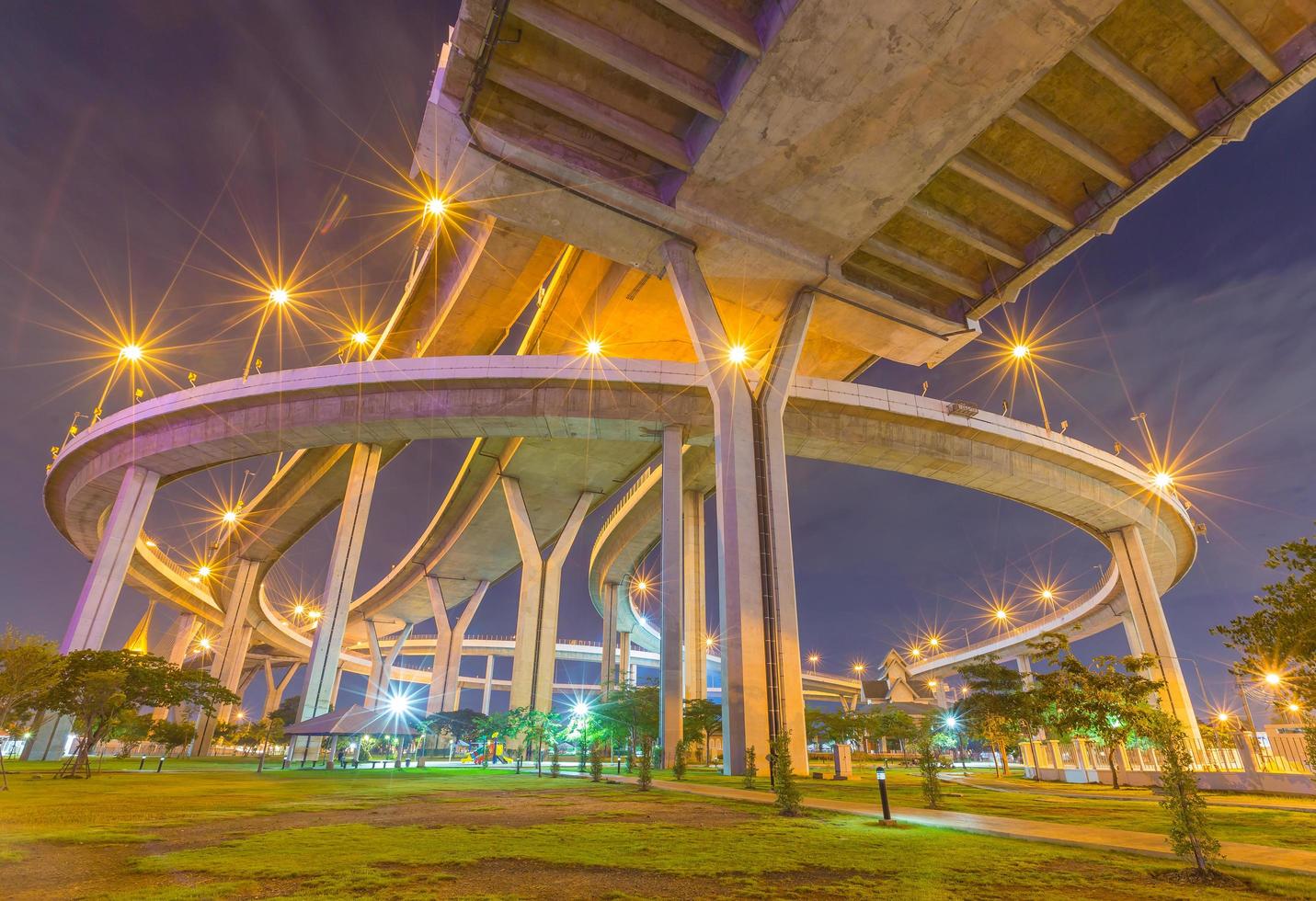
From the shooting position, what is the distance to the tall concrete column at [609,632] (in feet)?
167

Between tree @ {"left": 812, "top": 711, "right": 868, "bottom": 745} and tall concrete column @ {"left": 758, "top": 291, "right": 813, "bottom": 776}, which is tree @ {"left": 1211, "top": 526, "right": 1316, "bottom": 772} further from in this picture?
tree @ {"left": 812, "top": 711, "right": 868, "bottom": 745}

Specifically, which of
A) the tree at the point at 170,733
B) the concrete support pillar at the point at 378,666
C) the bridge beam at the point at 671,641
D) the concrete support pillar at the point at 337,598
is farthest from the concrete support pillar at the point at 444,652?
the bridge beam at the point at 671,641

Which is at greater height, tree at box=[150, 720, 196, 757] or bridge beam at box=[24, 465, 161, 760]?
bridge beam at box=[24, 465, 161, 760]

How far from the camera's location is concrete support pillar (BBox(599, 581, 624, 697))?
50781 millimetres

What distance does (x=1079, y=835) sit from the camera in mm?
8219

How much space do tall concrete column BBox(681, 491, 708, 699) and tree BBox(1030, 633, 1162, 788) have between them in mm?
17876

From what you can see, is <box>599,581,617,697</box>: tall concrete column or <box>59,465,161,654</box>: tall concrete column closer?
<box>59,465,161,654</box>: tall concrete column

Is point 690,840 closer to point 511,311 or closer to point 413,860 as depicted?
point 413,860

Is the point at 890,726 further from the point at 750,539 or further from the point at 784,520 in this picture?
the point at 750,539

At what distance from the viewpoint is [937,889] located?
514 cm

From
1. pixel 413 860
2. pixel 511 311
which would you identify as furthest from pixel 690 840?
pixel 511 311

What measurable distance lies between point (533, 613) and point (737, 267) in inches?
969

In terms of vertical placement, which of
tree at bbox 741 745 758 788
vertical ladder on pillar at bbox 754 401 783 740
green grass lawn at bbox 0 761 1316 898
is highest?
vertical ladder on pillar at bbox 754 401 783 740

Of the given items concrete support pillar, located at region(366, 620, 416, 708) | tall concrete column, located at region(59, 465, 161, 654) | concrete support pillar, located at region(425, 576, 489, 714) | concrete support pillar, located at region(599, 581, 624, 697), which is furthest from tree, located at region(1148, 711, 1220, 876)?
concrete support pillar, located at region(366, 620, 416, 708)
